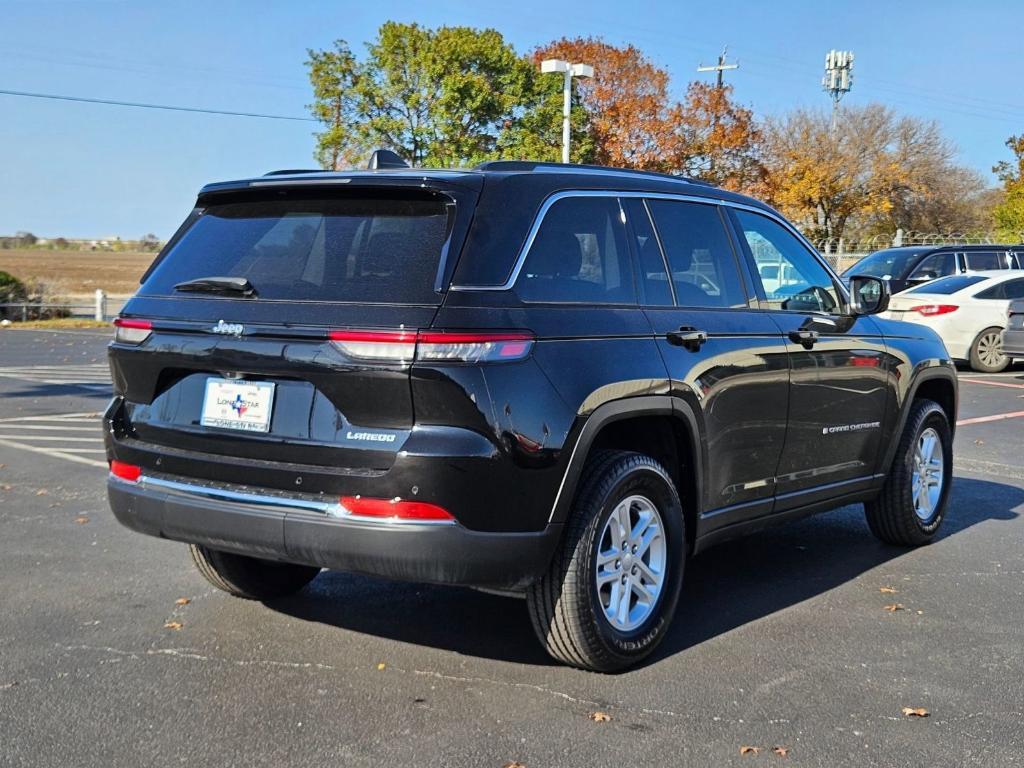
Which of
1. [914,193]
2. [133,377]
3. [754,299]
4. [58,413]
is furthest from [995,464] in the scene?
[914,193]

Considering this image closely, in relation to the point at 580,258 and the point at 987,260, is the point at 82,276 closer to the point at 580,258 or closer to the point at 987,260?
the point at 987,260

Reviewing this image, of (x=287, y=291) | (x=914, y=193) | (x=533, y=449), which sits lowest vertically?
(x=533, y=449)

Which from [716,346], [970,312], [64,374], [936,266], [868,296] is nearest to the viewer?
[716,346]

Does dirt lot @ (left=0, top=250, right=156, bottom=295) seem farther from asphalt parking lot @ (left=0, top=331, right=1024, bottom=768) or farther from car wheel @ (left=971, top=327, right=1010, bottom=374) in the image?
asphalt parking lot @ (left=0, top=331, right=1024, bottom=768)

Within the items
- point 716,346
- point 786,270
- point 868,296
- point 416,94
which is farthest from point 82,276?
point 716,346

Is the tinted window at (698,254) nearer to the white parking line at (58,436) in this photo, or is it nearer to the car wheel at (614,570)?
the car wheel at (614,570)

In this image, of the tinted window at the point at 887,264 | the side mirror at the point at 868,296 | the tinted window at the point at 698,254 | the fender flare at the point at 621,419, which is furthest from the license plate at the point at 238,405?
the tinted window at the point at 887,264

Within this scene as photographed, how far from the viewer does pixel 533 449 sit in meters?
4.00

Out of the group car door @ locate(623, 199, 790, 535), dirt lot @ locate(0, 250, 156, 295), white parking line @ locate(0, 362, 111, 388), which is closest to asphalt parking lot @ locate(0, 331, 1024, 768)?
car door @ locate(623, 199, 790, 535)

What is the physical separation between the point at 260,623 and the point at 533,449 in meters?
1.70

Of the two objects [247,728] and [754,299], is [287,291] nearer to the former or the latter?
[247,728]

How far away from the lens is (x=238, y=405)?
4.21 meters

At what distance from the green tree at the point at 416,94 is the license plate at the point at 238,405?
3493 cm

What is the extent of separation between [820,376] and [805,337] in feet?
0.81
